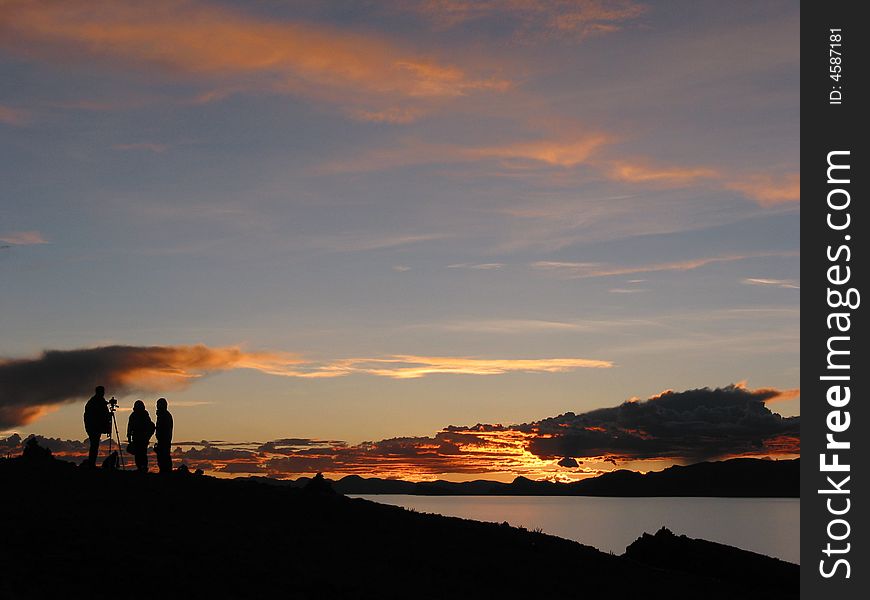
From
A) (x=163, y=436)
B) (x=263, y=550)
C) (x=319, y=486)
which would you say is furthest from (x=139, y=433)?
Result: (x=263, y=550)

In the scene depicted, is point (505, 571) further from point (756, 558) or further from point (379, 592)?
point (756, 558)

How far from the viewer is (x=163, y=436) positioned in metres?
35.0

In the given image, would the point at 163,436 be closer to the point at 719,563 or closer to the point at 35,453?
the point at 35,453

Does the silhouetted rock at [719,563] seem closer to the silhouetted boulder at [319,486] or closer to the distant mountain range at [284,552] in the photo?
the distant mountain range at [284,552]

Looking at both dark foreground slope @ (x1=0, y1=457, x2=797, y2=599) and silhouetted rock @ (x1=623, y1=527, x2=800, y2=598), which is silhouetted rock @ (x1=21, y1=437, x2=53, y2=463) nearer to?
dark foreground slope @ (x1=0, y1=457, x2=797, y2=599)

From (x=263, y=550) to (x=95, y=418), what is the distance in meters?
12.3

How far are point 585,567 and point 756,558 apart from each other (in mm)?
9694

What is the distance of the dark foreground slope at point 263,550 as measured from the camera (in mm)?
20734

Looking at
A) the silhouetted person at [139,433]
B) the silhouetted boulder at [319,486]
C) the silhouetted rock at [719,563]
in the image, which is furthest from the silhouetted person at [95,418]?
the silhouetted rock at [719,563]

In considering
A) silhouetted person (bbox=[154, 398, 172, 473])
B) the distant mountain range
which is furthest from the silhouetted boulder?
silhouetted person (bbox=[154, 398, 172, 473])

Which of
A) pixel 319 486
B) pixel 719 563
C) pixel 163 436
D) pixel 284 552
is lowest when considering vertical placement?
pixel 719 563

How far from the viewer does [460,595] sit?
23453 mm
